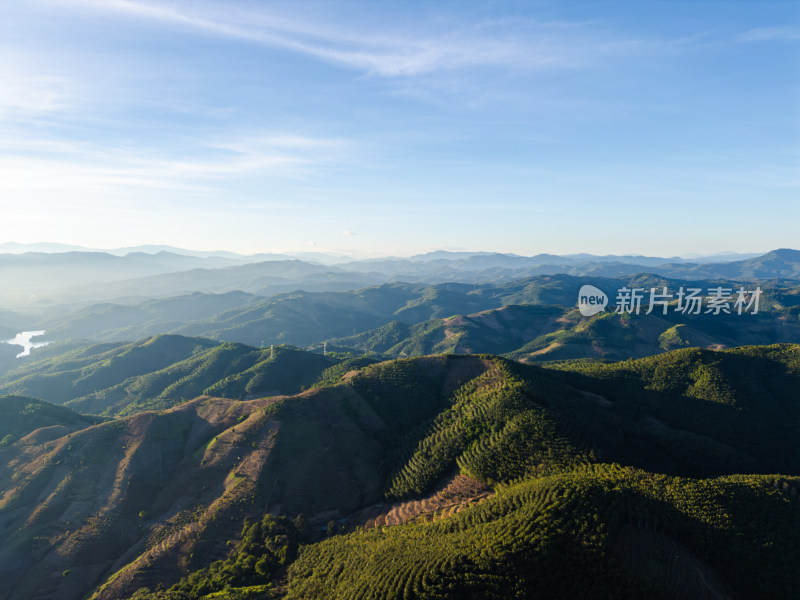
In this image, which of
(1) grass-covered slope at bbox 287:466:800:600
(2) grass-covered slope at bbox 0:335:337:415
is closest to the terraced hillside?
(1) grass-covered slope at bbox 287:466:800:600

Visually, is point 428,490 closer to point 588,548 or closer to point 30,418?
point 588,548

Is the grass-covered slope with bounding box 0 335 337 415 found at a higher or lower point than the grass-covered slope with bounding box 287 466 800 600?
lower

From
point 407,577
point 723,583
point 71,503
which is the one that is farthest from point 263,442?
point 723,583

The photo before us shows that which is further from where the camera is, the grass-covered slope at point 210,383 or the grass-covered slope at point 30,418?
the grass-covered slope at point 210,383

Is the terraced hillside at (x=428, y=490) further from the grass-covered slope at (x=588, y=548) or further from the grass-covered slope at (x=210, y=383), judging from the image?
the grass-covered slope at (x=210, y=383)

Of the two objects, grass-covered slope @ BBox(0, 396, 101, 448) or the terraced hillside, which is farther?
grass-covered slope @ BBox(0, 396, 101, 448)

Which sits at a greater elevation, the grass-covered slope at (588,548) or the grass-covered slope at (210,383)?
the grass-covered slope at (588,548)

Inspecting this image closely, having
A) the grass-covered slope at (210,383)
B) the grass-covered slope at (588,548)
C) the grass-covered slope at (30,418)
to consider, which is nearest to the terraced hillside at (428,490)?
the grass-covered slope at (588,548)

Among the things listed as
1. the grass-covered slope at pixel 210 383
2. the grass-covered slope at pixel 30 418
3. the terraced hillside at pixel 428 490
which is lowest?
the grass-covered slope at pixel 210 383

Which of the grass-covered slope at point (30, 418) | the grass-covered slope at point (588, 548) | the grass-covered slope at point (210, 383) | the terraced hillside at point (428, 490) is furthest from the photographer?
the grass-covered slope at point (210, 383)

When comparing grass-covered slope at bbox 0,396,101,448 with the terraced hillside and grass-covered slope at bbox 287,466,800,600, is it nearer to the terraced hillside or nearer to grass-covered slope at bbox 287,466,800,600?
the terraced hillside

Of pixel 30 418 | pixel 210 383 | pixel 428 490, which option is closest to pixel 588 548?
pixel 428 490

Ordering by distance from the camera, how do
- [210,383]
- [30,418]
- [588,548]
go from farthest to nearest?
[210,383]
[30,418]
[588,548]
